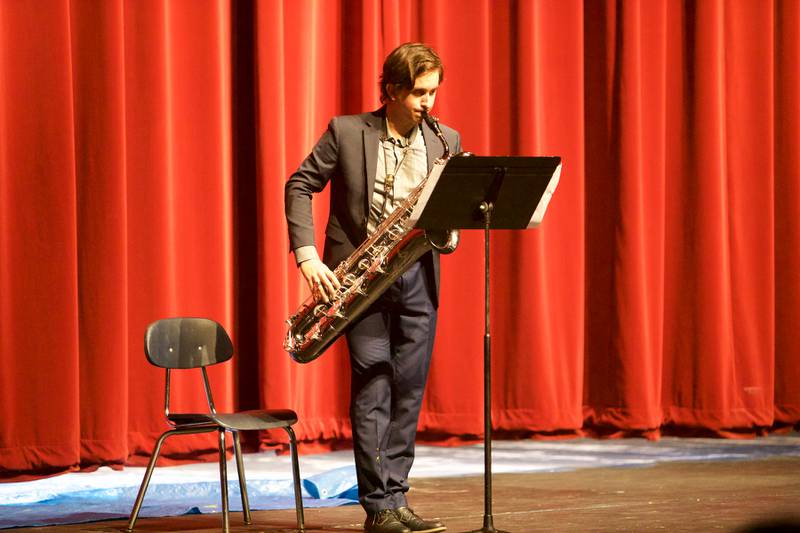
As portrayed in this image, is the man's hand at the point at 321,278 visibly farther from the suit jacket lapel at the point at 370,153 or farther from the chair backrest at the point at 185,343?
the chair backrest at the point at 185,343

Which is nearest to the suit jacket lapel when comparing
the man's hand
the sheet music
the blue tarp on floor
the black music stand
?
the man's hand

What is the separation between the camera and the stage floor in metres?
3.65

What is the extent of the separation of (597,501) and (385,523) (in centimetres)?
118

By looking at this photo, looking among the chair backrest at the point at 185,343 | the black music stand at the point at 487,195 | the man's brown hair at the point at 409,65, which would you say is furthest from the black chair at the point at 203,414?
the man's brown hair at the point at 409,65

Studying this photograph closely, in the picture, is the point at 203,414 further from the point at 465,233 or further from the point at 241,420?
the point at 465,233

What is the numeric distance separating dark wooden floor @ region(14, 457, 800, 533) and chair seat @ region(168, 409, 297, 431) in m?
0.41

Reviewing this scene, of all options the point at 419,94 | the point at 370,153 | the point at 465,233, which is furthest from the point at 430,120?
the point at 465,233

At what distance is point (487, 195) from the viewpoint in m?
3.00

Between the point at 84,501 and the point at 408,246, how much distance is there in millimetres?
1790

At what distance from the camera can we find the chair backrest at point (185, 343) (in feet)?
11.8

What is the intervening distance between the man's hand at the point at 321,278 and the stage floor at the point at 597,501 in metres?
0.85

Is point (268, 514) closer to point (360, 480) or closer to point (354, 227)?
point (360, 480)

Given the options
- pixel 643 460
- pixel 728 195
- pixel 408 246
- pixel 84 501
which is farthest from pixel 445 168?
pixel 728 195

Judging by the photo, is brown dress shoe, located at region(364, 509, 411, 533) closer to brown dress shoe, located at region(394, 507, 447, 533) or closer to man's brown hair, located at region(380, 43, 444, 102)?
brown dress shoe, located at region(394, 507, 447, 533)
